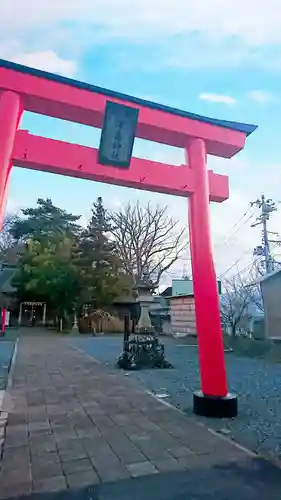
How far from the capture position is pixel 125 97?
14.4 ft

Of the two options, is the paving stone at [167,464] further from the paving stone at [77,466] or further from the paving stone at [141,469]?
the paving stone at [77,466]

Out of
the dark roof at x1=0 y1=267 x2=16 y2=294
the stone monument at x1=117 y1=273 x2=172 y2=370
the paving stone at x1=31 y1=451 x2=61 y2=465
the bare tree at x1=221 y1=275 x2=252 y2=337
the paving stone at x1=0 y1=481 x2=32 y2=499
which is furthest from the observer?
the dark roof at x1=0 y1=267 x2=16 y2=294

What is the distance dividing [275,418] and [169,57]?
5.12 m

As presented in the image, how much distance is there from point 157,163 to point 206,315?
6.49ft

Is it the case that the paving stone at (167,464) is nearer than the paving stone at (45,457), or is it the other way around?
the paving stone at (167,464)

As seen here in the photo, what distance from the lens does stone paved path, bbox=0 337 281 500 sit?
244cm

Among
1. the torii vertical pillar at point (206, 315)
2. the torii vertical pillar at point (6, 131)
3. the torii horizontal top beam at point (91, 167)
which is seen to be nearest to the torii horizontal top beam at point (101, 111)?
the torii vertical pillar at point (6, 131)

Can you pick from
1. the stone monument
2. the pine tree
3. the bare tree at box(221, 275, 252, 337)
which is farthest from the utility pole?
the stone monument

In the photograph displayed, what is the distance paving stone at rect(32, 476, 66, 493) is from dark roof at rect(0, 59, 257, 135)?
12.7 ft

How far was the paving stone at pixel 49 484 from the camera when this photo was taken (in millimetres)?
2438

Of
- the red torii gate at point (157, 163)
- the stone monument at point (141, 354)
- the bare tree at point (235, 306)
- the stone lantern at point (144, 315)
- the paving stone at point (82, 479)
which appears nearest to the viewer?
the paving stone at point (82, 479)

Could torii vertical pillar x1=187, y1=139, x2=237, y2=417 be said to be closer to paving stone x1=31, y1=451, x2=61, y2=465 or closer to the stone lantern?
paving stone x1=31, y1=451, x2=61, y2=465

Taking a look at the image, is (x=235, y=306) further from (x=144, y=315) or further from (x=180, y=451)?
(x=180, y=451)

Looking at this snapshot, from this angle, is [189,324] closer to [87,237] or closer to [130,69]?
[87,237]
